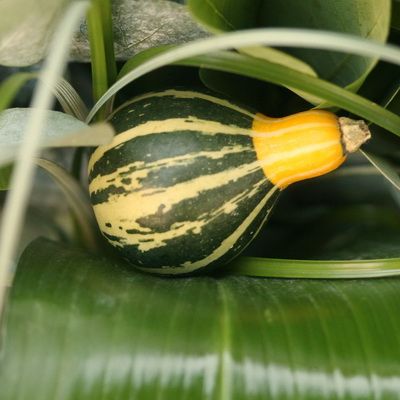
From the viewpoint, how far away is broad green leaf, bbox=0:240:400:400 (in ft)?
1.47

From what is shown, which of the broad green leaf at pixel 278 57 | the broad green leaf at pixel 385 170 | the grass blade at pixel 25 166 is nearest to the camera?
the grass blade at pixel 25 166

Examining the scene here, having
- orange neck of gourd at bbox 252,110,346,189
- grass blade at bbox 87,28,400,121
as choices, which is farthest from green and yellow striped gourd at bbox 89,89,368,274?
grass blade at bbox 87,28,400,121

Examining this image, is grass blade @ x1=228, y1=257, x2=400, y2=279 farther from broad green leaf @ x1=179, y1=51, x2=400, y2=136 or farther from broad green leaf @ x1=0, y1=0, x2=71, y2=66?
broad green leaf @ x1=0, y1=0, x2=71, y2=66

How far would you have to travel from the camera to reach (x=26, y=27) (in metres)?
0.46

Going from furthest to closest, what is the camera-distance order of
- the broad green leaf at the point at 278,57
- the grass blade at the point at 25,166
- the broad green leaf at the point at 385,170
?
the broad green leaf at the point at 385,170 < the broad green leaf at the point at 278,57 < the grass blade at the point at 25,166

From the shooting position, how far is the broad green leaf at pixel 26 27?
1.46ft

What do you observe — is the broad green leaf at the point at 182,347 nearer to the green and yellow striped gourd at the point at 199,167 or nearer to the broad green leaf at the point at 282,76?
the green and yellow striped gourd at the point at 199,167

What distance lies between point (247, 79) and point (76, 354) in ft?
0.99

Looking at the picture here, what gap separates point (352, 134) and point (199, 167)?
0.12 metres

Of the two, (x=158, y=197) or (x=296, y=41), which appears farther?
(x=158, y=197)

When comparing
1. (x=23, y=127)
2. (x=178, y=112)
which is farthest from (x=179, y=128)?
(x=23, y=127)

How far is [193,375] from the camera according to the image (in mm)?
451

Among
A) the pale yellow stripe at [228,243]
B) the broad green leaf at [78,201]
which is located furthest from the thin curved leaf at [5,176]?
the pale yellow stripe at [228,243]

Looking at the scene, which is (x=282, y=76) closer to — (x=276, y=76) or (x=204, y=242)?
(x=276, y=76)
